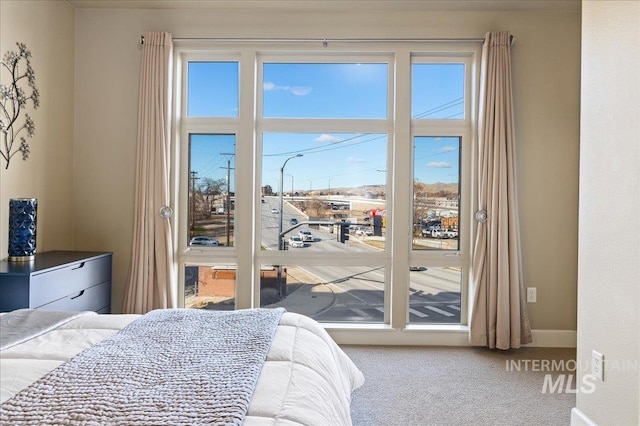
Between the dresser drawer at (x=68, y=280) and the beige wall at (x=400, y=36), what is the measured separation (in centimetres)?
39

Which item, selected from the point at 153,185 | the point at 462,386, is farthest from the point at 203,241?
the point at 462,386

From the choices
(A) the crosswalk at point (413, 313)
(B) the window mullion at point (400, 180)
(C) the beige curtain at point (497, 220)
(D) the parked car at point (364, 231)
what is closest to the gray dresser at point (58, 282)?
(A) the crosswalk at point (413, 313)

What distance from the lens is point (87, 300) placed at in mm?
2684

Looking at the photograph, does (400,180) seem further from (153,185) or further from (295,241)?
(153,185)

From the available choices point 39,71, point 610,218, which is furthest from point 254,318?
point 39,71

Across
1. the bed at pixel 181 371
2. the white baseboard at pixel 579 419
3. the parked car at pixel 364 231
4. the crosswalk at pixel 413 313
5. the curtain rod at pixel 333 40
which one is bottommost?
the white baseboard at pixel 579 419

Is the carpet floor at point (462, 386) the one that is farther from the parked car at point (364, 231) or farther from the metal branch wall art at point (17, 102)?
Answer: the metal branch wall art at point (17, 102)

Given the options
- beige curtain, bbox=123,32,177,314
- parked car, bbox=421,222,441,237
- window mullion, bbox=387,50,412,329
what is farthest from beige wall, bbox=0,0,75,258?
parked car, bbox=421,222,441,237

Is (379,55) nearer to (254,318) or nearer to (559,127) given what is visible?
(559,127)

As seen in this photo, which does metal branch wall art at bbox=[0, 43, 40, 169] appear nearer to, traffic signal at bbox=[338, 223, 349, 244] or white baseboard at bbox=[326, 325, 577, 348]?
traffic signal at bbox=[338, 223, 349, 244]

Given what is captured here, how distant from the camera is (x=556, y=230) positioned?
125 inches

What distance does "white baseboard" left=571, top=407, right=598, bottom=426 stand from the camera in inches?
75.9

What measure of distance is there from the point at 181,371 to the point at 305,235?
7.18 ft

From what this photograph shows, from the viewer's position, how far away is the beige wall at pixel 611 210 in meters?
1.67
